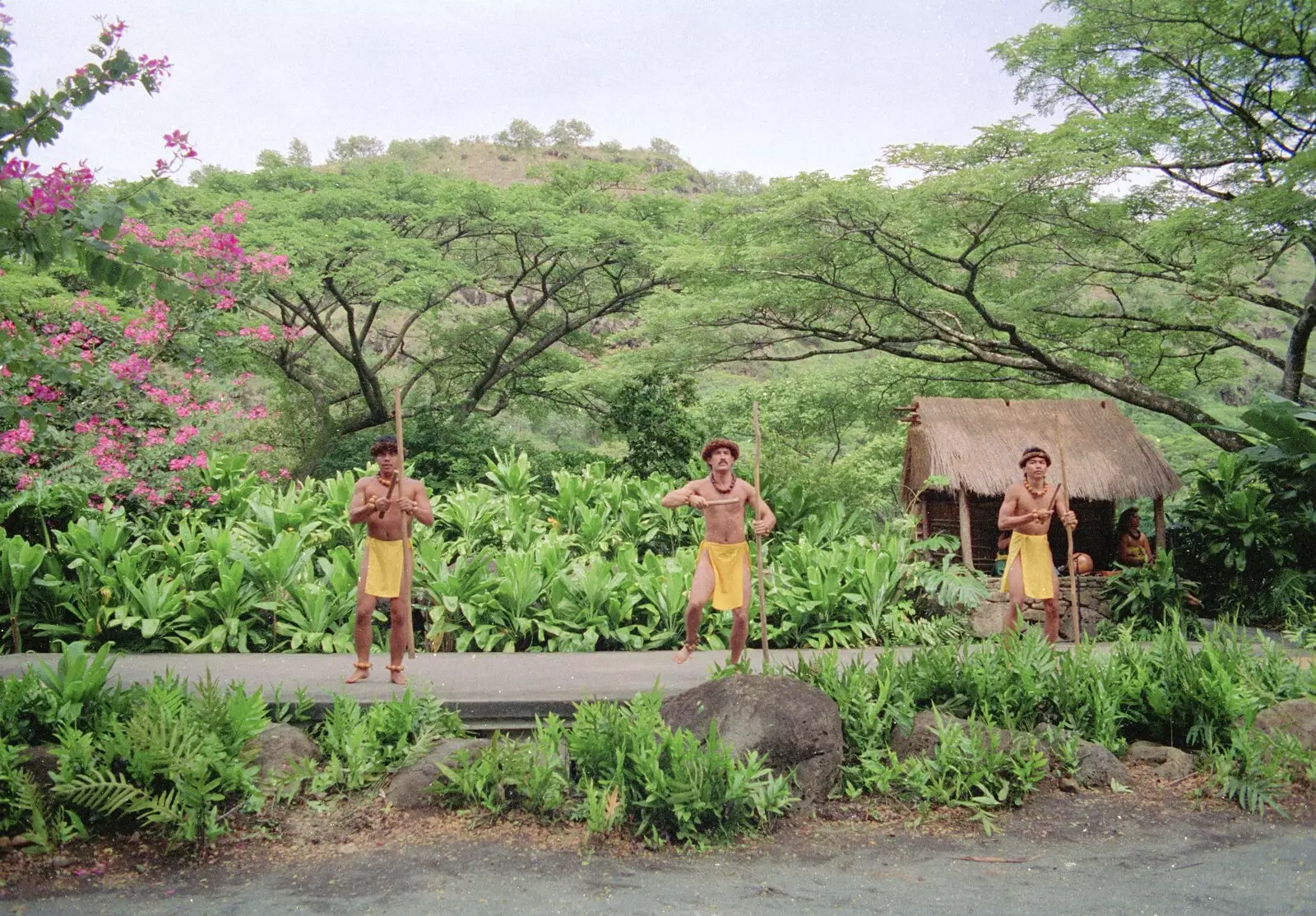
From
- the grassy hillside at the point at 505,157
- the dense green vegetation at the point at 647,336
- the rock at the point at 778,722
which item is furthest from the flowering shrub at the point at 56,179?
the grassy hillside at the point at 505,157

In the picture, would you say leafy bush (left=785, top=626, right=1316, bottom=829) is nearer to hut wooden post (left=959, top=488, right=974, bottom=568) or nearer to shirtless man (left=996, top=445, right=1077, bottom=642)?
shirtless man (left=996, top=445, right=1077, bottom=642)

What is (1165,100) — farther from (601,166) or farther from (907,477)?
(601,166)

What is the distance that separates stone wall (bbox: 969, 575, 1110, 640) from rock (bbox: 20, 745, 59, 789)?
20.9 ft

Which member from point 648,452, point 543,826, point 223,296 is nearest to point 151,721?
point 543,826

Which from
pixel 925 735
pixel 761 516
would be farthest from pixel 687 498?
pixel 925 735

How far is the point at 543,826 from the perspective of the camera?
14.9 feet

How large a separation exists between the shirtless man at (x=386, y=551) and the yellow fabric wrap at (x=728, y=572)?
1.66m

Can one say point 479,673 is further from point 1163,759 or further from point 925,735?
point 1163,759

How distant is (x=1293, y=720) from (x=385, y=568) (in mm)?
4985

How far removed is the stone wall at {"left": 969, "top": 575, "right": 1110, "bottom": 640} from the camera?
8.32 meters

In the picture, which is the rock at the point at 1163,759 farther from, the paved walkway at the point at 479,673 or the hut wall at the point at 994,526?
the hut wall at the point at 994,526

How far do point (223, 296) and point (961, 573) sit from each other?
6.89 metres

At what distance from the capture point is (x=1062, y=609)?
8.84 meters

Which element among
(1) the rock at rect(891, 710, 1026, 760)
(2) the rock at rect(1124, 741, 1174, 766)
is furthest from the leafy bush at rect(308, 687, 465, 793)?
(2) the rock at rect(1124, 741, 1174, 766)
